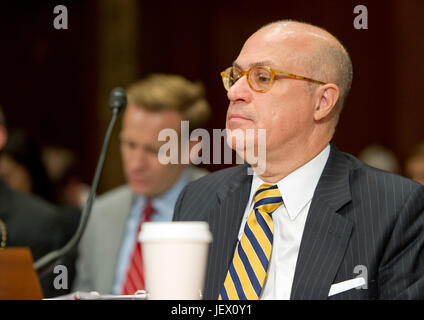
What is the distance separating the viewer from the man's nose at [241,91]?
1.84 meters

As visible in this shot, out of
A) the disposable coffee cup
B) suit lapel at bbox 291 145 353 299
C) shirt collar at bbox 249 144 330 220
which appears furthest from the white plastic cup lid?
shirt collar at bbox 249 144 330 220

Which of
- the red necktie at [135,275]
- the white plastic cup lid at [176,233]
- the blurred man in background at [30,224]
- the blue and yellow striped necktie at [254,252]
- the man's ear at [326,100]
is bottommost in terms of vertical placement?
the red necktie at [135,275]

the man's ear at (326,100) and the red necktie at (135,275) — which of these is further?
the red necktie at (135,275)

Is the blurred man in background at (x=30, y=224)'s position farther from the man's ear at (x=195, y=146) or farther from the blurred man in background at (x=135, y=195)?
the man's ear at (x=195, y=146)

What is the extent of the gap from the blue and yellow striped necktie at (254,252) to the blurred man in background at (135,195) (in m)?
1.20

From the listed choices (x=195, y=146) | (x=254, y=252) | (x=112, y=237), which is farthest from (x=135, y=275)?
(x=254, y=252)

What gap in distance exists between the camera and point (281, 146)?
1855mm

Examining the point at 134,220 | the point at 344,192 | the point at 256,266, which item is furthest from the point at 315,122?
the point at 134,220

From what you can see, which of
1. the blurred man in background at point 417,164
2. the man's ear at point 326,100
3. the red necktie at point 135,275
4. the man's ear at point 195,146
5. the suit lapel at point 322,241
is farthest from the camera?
the blurred man in background at point 417,164

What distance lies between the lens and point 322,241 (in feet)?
5.45

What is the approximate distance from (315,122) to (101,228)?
56.1 inches

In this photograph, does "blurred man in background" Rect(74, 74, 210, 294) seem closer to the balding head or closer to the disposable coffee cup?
the balding head

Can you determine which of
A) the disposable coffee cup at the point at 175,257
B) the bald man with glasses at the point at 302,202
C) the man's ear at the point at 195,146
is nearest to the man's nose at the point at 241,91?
→ the bald man with glasses at the point at 302,202

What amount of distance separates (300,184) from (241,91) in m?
0.29
